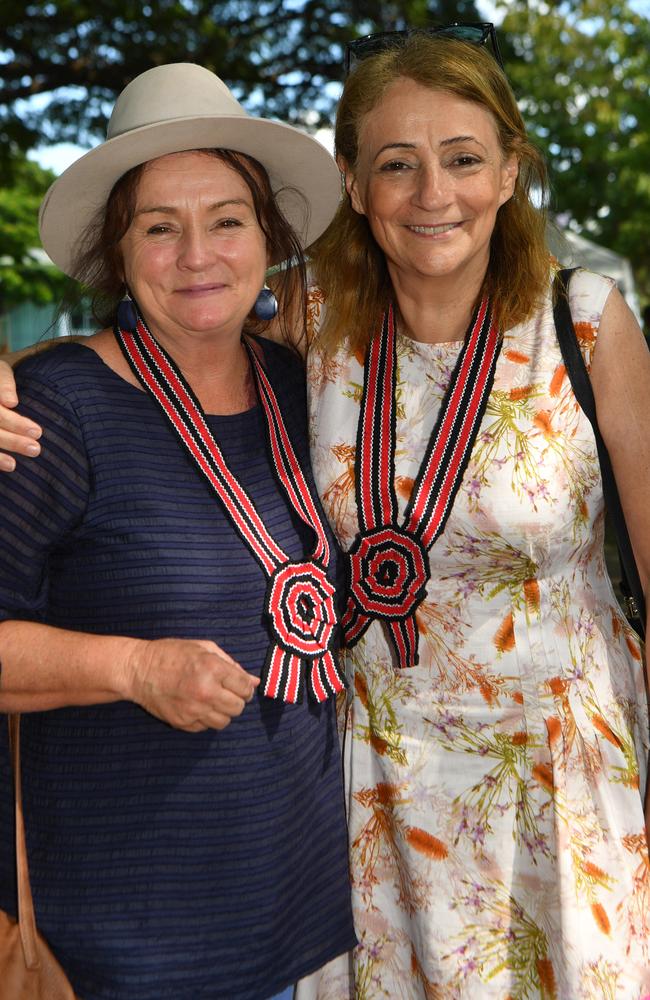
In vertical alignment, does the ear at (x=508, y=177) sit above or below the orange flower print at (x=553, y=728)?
above

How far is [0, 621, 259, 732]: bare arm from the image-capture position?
6.13 ft

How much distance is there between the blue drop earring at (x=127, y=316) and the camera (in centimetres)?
238

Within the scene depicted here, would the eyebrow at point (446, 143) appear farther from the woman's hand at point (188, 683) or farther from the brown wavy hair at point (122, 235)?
the woman's hand at point (188, 683)

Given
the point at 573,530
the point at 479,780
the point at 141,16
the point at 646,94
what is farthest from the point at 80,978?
the point at 646,94

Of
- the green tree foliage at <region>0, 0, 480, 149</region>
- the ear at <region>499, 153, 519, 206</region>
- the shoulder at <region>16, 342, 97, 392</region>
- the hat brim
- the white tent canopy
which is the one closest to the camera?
the shoulder at <region>16, 342, 97, 392</region>

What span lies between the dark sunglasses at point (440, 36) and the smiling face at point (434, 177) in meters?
0.15

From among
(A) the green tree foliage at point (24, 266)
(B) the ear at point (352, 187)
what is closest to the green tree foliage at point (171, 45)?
(B) the ear at point (352, 187)

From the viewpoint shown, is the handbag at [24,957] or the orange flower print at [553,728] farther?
the orange flower print at [553,728]

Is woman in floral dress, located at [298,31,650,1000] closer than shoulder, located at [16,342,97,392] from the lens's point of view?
No

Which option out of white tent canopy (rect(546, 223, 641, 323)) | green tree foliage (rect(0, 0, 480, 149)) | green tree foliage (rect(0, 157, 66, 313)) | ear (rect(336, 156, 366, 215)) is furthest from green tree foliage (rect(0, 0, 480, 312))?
green tree foliage (rect(0, 157, 66, 313))

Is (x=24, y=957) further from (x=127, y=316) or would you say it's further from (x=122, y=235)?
(x=122, y=235)

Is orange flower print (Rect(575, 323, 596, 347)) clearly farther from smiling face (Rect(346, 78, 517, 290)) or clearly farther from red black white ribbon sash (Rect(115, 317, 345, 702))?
red black white ribbon sash (Rect(115, 317, 345, 702))

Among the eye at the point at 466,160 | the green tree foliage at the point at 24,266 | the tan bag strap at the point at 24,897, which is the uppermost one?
the green tree foliage at the point at 24,266

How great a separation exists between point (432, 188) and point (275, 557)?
916mm
